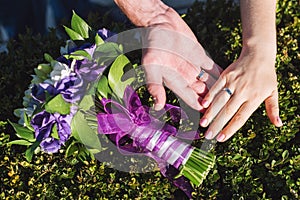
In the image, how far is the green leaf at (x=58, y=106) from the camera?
6.70 ft

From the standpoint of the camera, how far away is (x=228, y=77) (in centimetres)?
231

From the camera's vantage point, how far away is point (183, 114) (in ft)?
7.74

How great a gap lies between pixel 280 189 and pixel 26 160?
108 cm

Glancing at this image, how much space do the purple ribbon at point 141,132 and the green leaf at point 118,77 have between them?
0.03 meters

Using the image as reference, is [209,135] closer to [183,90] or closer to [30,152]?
[183,90]

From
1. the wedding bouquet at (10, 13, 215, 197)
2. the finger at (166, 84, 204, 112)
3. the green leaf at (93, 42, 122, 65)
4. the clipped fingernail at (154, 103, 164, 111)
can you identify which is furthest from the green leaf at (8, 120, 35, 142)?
the finger at (166, 84, 204, 112)

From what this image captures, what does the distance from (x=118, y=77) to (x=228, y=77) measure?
46 centimetres

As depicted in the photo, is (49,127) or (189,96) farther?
(189,96)

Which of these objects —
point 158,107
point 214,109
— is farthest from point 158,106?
point 214,109

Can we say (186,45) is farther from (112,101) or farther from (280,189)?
(280,189)

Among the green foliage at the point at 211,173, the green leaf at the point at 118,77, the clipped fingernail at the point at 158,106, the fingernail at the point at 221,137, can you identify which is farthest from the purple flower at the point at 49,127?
the fingernail at the point at 221,137

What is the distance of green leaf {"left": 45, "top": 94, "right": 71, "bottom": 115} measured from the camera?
6.70ft

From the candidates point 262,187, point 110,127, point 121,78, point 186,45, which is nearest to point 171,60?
point 186,45

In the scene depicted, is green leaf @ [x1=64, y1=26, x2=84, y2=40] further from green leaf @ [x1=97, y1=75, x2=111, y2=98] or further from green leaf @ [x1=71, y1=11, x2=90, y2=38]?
green leaf @ [x1=97, y1=75, x2=111, y2=98]
